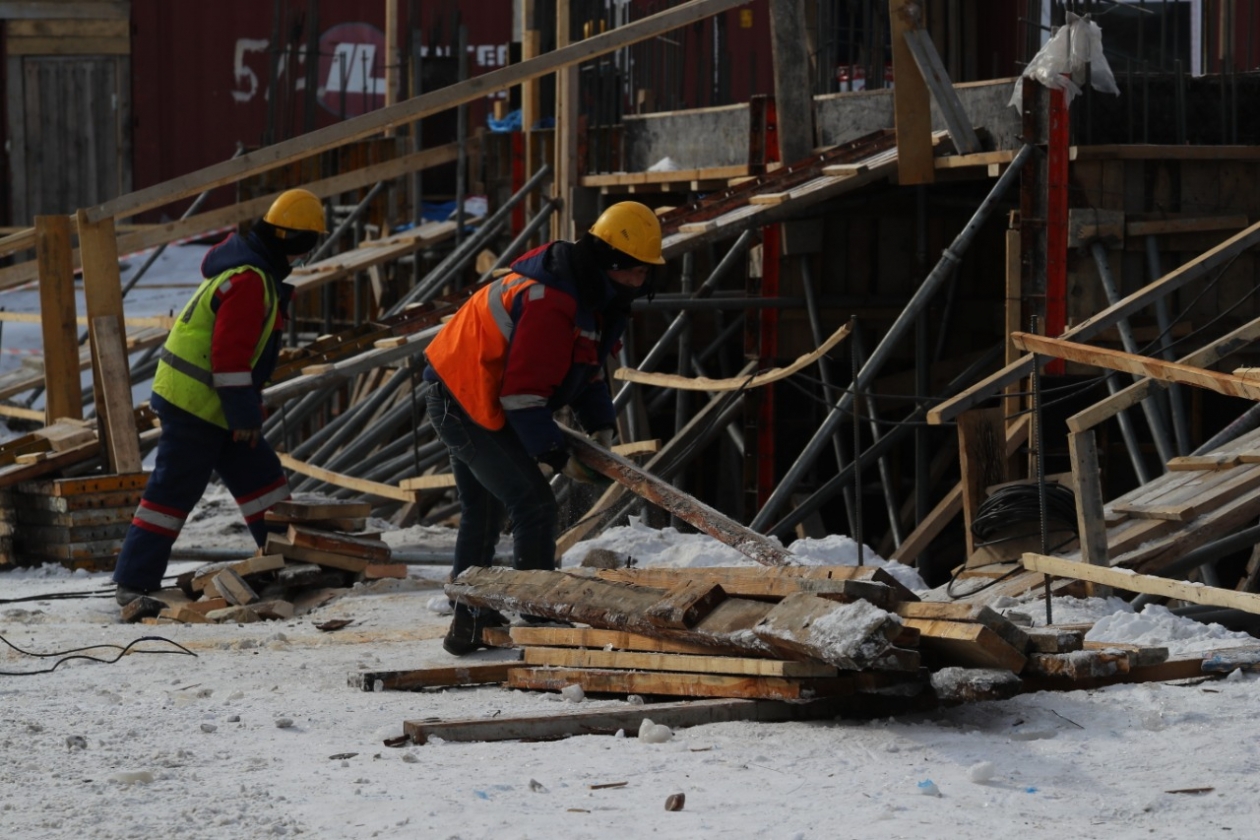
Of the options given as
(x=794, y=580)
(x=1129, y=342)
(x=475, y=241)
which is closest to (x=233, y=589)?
(x=794, y=580)

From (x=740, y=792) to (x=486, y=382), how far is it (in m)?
2.52

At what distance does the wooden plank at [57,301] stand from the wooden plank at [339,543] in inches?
103

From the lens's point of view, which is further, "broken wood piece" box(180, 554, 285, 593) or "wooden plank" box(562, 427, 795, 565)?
"broken wood piece" box(180, 554, 285, 593)

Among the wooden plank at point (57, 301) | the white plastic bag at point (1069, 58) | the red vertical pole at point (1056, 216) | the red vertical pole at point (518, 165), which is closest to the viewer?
the white plastic bag at point (1069, 58)

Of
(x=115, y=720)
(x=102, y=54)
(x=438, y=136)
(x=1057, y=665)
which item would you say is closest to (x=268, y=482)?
(x=115, y=720)

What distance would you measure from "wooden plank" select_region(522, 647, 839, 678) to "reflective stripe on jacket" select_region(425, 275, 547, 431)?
103cm

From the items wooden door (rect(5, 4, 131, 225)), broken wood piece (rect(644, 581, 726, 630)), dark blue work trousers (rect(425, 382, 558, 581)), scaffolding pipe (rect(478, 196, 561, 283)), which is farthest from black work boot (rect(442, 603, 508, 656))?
wooden door (rect(5, 4, 131, 225))

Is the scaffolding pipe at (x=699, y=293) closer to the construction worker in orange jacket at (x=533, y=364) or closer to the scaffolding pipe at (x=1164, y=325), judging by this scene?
the scaffolding pipe at (x=1164, y=325)

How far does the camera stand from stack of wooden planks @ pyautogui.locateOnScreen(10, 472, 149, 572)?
31.6 ft

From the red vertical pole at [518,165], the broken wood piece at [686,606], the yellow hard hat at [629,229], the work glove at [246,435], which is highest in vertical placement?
the red vertical pole at [518,165]

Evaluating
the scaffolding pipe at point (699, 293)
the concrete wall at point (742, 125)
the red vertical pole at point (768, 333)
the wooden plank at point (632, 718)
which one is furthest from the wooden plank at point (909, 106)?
the wooden plank at point (632, 718)

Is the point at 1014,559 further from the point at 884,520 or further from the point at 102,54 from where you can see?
the point at 102,54

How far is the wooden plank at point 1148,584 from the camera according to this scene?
604cm

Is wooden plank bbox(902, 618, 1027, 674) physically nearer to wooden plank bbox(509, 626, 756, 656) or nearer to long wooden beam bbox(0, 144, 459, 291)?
wooden plank bbox(509, 626, 756, 656)
